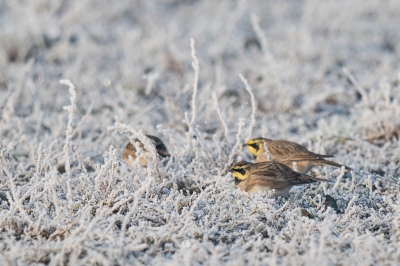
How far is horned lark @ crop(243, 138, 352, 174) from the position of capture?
15.7ft

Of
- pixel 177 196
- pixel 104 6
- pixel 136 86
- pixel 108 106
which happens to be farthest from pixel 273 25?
pixel 177 196

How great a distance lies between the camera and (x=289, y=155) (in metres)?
4.88

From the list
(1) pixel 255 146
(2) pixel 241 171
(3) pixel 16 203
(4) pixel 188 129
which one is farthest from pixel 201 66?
(3) pixel 16 203

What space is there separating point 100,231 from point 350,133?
10.7 feet

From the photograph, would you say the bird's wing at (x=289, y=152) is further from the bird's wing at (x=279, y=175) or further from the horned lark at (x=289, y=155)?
the bird's wing at (x=279, y=175)

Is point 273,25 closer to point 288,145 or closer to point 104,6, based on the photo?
point 104,6

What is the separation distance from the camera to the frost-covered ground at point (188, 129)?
3.25 meters

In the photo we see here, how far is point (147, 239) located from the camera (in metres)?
3.33

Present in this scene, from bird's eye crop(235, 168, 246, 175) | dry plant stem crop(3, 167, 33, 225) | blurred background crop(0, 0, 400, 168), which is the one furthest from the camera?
blurred background crop(0, 0, 400, 168)

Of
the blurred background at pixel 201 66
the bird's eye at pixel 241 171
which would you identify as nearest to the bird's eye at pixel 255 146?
the blurred background at pixel 201 66

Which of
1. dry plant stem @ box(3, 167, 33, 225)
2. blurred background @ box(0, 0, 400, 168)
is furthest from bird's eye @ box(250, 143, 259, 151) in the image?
dry plant stem @ box(3, 167, 33, 225)

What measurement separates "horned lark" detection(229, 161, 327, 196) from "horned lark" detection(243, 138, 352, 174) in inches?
18.0

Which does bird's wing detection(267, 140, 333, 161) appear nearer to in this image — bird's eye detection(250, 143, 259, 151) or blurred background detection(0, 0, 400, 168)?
bird's eye detection(250, 143, 259, 151)

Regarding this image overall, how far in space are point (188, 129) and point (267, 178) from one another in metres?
2.23
